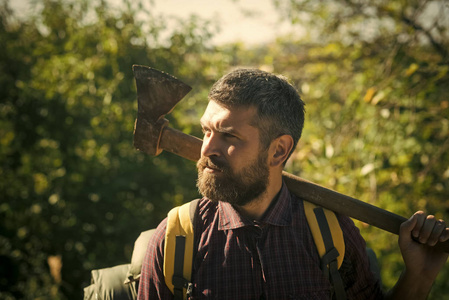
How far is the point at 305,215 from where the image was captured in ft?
5.58

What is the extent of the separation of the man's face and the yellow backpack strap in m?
0.18

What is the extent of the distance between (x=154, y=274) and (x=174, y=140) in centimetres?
68

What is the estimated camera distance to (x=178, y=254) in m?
1.52

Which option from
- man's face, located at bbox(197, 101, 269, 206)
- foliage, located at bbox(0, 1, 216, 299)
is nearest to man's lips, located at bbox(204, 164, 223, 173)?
man's face, located at bbox(197, 101, 269, 206)

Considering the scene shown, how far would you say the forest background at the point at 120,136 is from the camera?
3.00 meters

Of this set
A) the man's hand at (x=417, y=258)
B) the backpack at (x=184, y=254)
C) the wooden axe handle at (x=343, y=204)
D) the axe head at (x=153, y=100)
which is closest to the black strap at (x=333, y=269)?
the backpack at (x=184, y=254)

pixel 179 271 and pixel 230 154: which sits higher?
pixel 230 154

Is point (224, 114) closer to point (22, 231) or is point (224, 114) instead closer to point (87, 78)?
point (87, 78)

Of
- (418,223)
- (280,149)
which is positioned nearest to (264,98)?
(280,149)

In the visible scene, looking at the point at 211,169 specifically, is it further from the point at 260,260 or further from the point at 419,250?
the point at 419,250

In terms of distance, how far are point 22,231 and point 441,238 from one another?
3.90 m

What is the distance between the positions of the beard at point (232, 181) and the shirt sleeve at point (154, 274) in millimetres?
303

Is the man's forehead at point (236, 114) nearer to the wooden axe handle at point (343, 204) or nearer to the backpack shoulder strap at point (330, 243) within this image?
the wooden axe handle at point (343, 204)

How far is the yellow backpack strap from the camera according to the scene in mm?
1486
